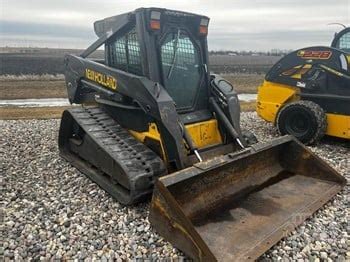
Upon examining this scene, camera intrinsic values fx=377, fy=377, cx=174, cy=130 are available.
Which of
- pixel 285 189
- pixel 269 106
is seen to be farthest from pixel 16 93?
pixel 285 189

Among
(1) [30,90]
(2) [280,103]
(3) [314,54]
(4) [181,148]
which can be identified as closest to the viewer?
(4) [181,148]

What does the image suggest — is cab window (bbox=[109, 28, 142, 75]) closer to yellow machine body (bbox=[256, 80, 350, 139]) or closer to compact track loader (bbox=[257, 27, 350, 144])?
compact track loader (bbox=[257, 27, 350, 144])

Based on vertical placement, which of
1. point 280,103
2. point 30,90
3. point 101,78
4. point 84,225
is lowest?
point 30,90

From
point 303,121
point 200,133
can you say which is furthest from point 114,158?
point 303,121

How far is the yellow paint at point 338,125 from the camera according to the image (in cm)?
679

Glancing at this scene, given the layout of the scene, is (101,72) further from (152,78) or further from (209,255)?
(209,255)

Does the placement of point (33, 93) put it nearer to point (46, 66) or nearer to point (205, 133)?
point (205, 133)

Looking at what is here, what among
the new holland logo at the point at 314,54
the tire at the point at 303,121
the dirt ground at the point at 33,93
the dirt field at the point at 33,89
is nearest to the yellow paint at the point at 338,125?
the tire at the point at 303,121

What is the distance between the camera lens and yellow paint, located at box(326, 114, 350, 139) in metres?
6.79

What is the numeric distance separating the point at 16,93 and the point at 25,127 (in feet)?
33.5

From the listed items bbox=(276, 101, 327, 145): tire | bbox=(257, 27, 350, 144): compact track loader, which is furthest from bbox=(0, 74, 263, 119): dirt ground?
bbox=(276, 101, 327, 145): tire

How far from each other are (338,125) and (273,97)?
4.73 ft

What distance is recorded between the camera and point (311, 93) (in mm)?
7266

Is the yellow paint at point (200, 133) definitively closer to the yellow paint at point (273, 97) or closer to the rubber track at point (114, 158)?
the rubber track at point (114, 158)
